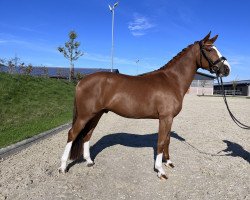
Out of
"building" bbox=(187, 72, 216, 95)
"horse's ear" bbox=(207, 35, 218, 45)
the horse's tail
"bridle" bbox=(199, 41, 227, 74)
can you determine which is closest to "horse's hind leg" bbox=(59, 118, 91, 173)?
the horse's tail

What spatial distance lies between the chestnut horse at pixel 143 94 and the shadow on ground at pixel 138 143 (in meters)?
1.31

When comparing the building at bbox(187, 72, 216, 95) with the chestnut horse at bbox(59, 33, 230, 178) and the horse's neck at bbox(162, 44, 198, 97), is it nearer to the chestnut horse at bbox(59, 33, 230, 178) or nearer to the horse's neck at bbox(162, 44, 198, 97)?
the horse's neck at bbox(162, 44, 198, 97)

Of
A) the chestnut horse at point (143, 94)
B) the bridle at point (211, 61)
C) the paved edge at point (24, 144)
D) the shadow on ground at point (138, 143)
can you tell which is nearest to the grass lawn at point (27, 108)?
the paved edge at point (24, 144)

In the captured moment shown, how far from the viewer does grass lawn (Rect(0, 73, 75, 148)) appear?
32.6ft

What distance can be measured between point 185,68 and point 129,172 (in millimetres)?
2431

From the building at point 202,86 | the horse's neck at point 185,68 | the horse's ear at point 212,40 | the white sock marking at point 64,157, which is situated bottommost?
the building at point 202,86

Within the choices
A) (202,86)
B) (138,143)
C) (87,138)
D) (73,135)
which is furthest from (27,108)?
(202,86)

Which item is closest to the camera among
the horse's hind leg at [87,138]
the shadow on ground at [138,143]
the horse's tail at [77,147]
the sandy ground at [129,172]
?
the sandy ground at [129,172]

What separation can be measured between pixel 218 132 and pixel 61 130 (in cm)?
577

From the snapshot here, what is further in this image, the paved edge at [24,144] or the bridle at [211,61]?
the paved edge at [24,144]

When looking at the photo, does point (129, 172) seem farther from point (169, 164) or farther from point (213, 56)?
point (213, 56)

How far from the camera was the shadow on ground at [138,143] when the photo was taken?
8104 millimetres

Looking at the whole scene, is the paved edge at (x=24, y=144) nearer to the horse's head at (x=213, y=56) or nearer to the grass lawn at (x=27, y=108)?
the grass lawn at (x=27, y=108)

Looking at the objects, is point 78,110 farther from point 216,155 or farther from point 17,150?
point 216,155
